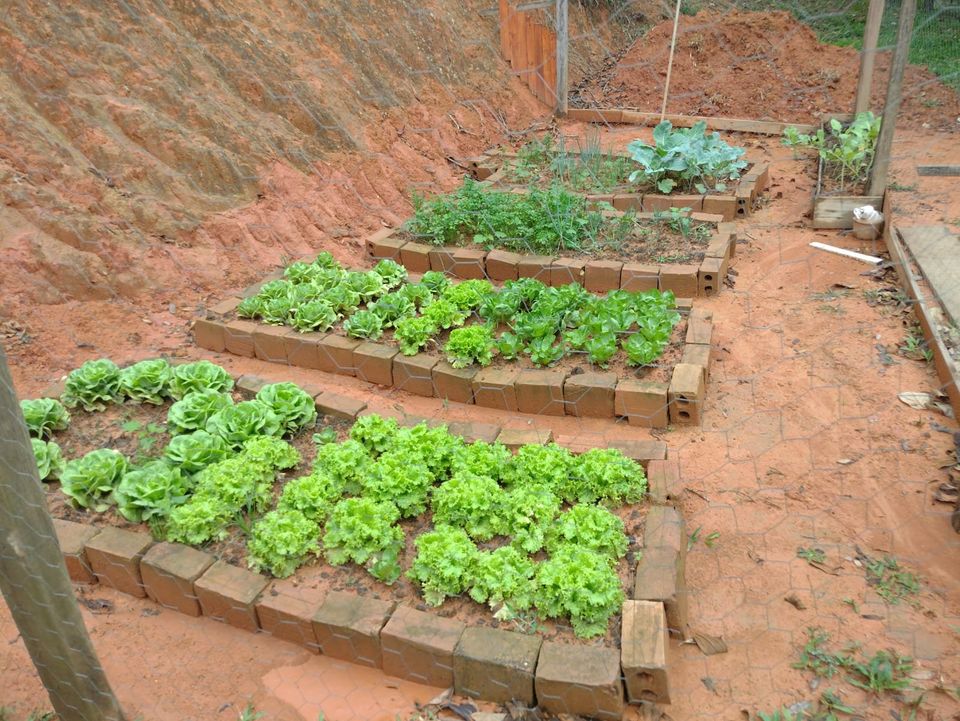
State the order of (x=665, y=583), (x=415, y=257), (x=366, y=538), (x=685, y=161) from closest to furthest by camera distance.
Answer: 1. (x=665, y=583)
2. (x=366, y=538)
3. (x=415, y=257)
4. (x=685, y=161)

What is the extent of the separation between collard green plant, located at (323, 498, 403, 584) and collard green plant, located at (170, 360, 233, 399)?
1191 mm

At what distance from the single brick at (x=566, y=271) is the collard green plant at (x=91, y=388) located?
2627 millimetres

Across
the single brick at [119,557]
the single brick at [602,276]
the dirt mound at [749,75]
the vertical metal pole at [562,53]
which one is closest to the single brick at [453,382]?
Result: the single brick at [602,276]

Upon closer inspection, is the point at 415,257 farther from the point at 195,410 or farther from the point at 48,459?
the point at 48,459

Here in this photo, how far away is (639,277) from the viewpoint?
4930 millimetres

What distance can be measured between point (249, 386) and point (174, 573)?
120 cm

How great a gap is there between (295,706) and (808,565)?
1889mm

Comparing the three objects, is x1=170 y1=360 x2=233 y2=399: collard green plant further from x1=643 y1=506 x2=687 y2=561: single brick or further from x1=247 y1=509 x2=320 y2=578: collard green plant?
x1=643 y1=506 x2=687 y2=561: single brick

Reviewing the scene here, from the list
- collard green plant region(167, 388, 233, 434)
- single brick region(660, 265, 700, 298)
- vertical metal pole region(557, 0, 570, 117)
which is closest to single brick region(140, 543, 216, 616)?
collard green plant region(167, 388, 233, 434)

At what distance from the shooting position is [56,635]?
2156 millimetres

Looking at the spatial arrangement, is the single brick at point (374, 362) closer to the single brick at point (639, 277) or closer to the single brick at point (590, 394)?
the single brick at point (590, 394)

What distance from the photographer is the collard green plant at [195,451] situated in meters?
3.29

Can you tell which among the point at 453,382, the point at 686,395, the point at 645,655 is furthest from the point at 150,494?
the point at 686,395

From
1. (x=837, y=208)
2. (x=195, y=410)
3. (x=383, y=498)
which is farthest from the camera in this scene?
(x=837, y=208)
